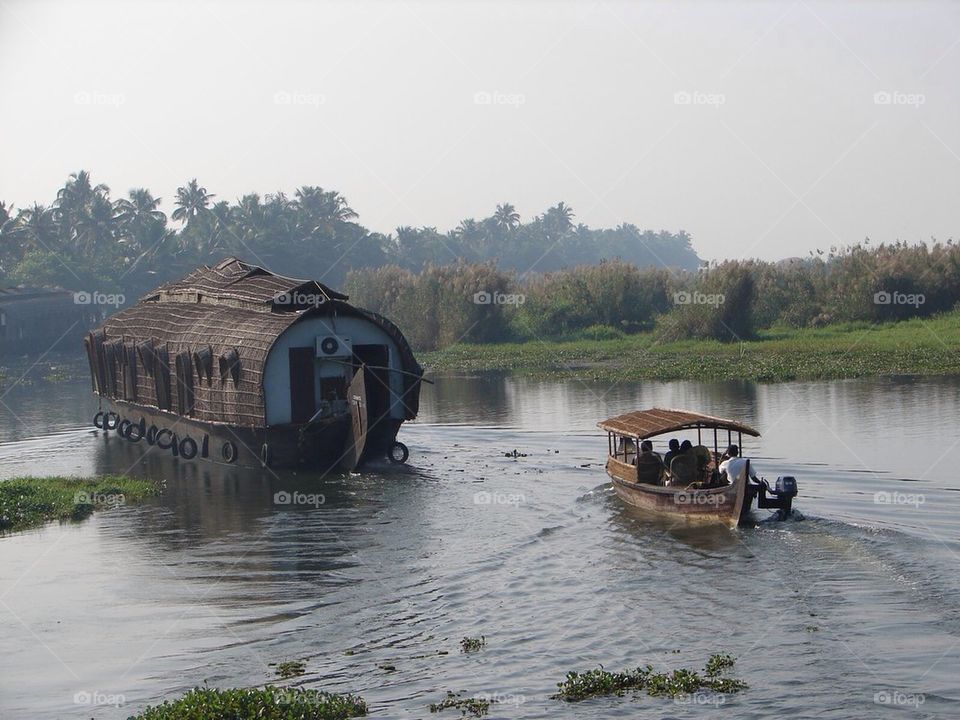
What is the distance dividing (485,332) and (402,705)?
43147 mm

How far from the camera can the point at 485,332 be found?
54000mm

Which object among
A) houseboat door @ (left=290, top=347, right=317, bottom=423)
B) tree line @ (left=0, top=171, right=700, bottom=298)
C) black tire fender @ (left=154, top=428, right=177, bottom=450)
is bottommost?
black tire fender @ (left=154, top=428, right=177, bottom=450)

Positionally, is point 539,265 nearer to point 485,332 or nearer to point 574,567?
point 485,332

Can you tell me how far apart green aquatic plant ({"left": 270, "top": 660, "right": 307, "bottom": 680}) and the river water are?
10cm

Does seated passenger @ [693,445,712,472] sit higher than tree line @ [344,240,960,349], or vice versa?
tree line @ [344,240,960,349]

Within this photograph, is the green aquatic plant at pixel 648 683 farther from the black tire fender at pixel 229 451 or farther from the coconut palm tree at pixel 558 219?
the coconut palm tree at pixel 558 219

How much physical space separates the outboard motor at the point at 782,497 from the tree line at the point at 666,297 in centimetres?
2906

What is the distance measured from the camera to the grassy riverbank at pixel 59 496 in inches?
791

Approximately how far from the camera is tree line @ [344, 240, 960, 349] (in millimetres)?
44906

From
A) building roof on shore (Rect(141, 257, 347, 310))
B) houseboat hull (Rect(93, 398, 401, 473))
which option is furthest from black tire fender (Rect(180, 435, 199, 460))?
building roof on shore (Rect(141, 257, 347, 310))

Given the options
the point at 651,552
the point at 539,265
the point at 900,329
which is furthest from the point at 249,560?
the point at 539,265

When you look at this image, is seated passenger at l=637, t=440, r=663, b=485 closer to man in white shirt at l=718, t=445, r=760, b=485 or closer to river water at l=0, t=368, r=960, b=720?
river water at l=0, t=368, r=960, b=720

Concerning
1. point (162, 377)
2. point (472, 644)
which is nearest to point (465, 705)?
point (472, 644)

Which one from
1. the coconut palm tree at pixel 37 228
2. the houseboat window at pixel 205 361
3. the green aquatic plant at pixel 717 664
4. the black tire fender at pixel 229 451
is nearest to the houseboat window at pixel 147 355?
the houseboat window at pixel 205 361
